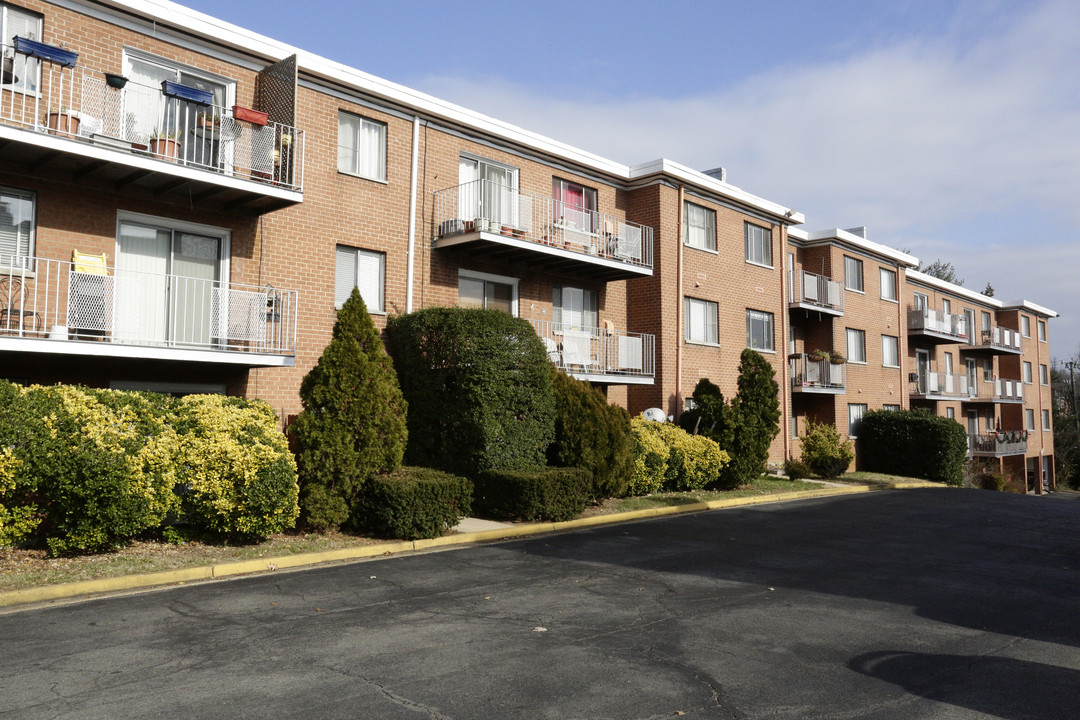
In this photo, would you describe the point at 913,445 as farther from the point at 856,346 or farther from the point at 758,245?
the point at 758,245

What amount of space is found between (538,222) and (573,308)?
2541mm

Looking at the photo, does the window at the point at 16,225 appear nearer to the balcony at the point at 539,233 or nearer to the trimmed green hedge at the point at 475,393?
the trimmed green hedge at the point at 475,393

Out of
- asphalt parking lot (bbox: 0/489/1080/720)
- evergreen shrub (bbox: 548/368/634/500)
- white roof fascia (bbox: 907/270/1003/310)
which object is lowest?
asphalt parking lot (bbox: 0/489/1080/720)

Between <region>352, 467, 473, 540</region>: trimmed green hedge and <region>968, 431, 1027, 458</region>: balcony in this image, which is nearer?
<region>352, 467, 473, 540</region>: trimmed green hedge

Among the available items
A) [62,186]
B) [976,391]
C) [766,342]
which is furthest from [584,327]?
[976,391]

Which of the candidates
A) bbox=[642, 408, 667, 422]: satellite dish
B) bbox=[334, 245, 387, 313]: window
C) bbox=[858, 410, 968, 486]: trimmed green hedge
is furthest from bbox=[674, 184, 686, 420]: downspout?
bbox=[858, 410, 968, 486]: trimmed green hedge

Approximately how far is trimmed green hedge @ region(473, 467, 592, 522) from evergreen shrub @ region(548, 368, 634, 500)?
35.6 inches

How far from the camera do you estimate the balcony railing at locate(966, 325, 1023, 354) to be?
42844 millimetres

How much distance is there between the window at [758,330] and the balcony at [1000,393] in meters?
18.3

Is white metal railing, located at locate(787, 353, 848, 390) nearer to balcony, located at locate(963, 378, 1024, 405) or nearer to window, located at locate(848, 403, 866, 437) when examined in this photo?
window, located at locate(848, 403, 866, 437)

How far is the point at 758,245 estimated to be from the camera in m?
26.9

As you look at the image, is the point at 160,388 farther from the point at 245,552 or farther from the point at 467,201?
the point at 467,201

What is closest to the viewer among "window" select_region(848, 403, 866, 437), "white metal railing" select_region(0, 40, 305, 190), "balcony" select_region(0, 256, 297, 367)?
"balcony" select_region(0, 256, 297, 367)

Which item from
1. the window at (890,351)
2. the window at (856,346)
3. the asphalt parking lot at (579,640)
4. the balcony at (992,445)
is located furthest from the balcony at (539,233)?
the balcony at (992,445)
